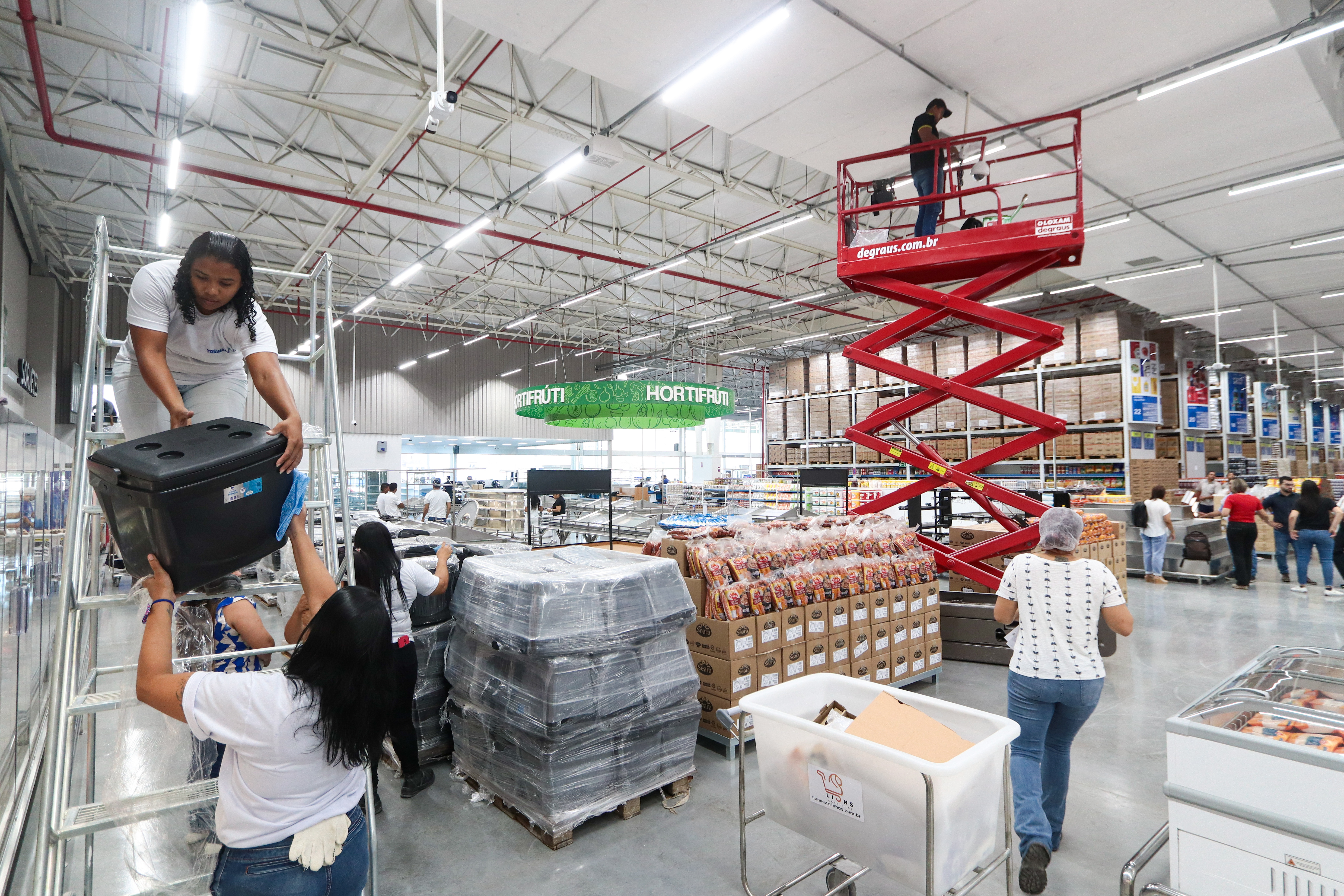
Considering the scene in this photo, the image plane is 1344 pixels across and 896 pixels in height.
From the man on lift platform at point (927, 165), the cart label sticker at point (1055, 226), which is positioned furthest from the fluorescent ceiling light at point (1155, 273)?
the cart label sticker at point (1055, 226)

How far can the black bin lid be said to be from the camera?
166 centimetres

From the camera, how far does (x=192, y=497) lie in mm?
1714

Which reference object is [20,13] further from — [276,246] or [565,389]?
[276,246]

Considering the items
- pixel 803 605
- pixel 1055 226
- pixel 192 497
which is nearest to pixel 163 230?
pixel 803 605

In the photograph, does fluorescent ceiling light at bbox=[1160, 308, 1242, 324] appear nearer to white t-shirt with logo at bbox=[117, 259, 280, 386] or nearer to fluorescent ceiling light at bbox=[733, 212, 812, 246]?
fluorescent ceiling light at bbox=[733, 212, 812, 246]

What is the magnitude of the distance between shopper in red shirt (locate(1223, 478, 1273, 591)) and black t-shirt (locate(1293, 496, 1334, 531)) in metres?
0.44

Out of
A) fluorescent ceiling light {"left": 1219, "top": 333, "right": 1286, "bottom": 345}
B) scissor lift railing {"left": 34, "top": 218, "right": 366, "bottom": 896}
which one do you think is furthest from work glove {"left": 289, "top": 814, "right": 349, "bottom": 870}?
fluorescent ceiling light {"left": 1219, "top": 333, "right": 1286, "bottom": 345}

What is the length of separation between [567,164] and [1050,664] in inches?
307

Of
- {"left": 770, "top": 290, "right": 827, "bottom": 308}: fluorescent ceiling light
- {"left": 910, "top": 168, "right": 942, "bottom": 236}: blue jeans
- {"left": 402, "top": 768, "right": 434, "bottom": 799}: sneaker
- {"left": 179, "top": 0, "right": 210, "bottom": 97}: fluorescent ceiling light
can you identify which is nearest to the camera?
{"left": 402, "top": 768, "right": 434, "bottom": 799}: sneaker

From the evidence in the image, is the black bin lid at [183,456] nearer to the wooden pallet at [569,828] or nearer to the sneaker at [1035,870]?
the wooden pallet at [569,828]

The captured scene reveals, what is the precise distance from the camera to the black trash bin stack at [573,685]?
10.5 feet

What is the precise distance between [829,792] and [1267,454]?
25.0 meters

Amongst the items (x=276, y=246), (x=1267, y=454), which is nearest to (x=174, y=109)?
(x=276, y=246)

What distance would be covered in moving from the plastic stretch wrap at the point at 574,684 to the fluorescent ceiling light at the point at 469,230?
325 inches
